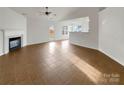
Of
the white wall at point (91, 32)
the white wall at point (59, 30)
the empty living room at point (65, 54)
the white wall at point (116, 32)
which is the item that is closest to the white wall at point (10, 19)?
the empty living room at point (65, 54)

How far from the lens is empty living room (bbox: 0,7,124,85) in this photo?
3.45 m

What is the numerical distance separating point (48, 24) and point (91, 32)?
20.0 ft

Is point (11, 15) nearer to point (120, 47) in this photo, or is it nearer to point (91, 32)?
point (91, 32)

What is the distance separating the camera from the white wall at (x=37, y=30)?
11156 mm

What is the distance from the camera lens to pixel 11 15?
7672 mm

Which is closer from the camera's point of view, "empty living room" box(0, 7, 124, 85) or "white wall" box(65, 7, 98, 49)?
Result: "empty living room" box(0, 7, 124, 85)

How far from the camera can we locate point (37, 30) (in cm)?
1220

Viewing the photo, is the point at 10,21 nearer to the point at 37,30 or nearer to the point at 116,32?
the point at 37,30

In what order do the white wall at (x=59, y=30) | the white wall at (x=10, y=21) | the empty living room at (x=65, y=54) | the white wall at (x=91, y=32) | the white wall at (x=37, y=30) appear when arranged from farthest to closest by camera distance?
the white wall at (x=59, y=30) → the white wall at (x=37, y=30) → the white wall at (x=91, y=32) → the white wall at (x=10, y=21) → the empty living room at (x=65, y=54)

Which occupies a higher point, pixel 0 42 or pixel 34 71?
pixel 0 42

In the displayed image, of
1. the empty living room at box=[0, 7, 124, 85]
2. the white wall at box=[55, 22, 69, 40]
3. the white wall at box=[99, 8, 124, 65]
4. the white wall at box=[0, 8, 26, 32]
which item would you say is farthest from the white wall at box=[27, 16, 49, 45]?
A: the white wall at box=[99, 8, 124, 65]

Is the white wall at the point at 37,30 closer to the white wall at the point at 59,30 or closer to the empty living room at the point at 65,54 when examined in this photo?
the empty living room at the point at 65,54

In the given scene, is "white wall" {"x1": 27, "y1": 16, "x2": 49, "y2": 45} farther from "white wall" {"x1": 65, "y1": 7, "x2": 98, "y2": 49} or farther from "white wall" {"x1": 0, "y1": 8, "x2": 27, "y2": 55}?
"white wall" {"x1": 65, "y1": 7, "x2": 98, "y2": 49}
